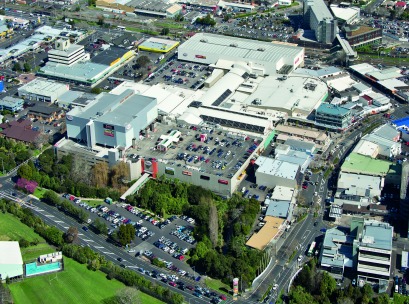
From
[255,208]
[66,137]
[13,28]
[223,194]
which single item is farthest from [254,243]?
[13,28]

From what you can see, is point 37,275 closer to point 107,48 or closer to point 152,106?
point 152,106

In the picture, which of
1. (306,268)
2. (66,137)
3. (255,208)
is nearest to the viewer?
(306,268)

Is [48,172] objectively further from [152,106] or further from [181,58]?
[181,58]

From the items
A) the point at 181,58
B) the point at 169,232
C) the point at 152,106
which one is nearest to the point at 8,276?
the point at 169,232

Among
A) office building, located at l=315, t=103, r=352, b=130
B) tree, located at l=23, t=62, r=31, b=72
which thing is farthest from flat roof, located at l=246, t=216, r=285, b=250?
tree, located at l=23, t=62, r=31, b=72

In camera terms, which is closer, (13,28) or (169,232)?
(169,232)

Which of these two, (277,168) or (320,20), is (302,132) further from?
(320,20)

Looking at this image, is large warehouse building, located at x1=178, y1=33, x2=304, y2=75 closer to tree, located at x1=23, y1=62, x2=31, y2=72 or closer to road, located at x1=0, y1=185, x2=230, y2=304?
tree, located at x1=23, y1=62, x2=31, y2=72

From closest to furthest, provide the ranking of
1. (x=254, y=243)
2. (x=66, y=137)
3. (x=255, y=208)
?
(x=254, y=243) < (x=255, y=208) < (x=66, y=137)

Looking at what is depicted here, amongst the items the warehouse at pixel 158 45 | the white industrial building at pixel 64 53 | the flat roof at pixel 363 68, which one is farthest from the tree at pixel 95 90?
the flat roof at pixel 363 68
